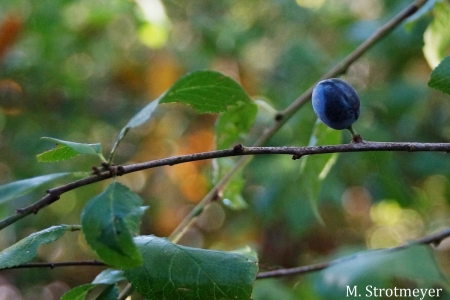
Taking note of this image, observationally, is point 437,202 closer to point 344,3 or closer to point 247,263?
point 344,3

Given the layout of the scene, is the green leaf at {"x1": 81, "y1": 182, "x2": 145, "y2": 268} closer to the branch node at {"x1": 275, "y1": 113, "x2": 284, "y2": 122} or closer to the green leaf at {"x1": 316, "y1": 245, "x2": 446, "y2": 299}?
the green leaf at {"x1": 316, "y1": 245, "x2": 446, "y2": 299}

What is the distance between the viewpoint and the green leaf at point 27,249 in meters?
0.46

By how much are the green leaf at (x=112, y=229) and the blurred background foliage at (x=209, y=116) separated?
0.91 metres

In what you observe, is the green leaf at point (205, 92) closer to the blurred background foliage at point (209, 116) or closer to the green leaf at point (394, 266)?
the green leaf at point (394, 266)

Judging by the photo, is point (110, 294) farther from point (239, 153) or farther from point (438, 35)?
point (438, 35)

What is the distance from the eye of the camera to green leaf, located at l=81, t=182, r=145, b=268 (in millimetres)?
403

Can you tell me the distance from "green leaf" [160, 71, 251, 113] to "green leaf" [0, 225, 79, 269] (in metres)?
0.17

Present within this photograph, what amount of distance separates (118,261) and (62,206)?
4.85 ft

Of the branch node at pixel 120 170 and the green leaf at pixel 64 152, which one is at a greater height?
the green leaf at pixel 64 152

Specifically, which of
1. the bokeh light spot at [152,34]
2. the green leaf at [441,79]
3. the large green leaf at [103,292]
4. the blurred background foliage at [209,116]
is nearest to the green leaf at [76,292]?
the large green leaf at [103,292]

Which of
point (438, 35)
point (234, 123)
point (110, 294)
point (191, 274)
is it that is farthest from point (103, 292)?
point (438, 35)

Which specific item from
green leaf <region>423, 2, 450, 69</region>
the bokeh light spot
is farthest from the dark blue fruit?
the bokeh light spot

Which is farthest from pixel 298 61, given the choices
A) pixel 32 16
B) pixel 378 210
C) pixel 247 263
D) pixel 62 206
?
pixel 247 263

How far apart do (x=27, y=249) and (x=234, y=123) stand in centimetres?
37
